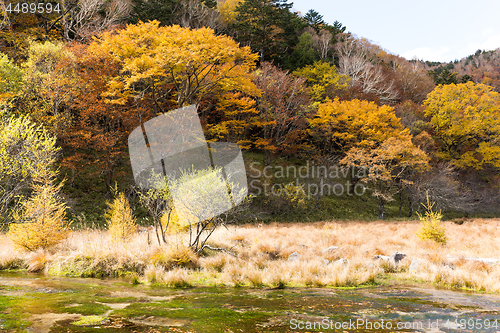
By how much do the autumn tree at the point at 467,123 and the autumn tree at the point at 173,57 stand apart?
26.2 m

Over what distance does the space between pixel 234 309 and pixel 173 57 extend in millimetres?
17792

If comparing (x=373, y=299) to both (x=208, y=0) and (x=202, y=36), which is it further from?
(x=208, y=0)

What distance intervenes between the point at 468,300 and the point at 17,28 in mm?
35782

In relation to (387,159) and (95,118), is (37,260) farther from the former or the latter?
(387,159)

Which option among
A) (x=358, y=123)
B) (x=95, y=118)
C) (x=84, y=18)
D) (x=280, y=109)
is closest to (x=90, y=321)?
(x=95, y=118)

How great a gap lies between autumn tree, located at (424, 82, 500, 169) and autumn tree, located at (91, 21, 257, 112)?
26.2m

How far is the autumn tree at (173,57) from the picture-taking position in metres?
19.6

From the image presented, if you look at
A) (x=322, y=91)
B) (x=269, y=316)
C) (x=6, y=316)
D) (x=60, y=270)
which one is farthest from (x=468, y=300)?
(x=322, y=91)

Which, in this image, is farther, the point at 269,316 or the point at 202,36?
the point at 202,36

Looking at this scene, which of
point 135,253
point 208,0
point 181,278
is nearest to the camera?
point 181,278

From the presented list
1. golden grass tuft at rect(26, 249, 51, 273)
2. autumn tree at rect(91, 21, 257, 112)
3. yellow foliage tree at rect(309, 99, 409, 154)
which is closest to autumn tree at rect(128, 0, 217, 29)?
autumn tree at rect(91, 21, 257, 112)

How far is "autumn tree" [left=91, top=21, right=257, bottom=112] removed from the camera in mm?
19578

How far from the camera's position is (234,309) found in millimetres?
5812

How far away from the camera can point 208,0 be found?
4016 cm
